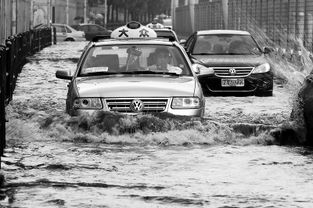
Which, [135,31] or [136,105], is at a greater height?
[135,31]

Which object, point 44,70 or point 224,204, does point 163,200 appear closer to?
point 224,204

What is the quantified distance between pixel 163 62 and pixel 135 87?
Answer: 133 centimetres

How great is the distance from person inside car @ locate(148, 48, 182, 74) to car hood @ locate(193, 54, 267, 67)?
Answer: 7.65 metres

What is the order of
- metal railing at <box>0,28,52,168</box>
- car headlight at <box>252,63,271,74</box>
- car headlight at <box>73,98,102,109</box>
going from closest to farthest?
car headlight at <box>73,98,102,109</box> → car headlight at <box>252,63,271,74</box> → metal railing at <box>0,28,52,168</box>

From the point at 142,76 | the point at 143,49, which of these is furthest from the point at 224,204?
the point at 143,49

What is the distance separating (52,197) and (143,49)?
21.1 feet

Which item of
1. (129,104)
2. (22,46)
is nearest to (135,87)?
(129,104)

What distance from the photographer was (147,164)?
11789 mm

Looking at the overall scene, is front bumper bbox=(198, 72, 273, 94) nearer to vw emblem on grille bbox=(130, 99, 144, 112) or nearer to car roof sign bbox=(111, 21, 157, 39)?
car roof sign bbox=(111, 21, 157, 39)

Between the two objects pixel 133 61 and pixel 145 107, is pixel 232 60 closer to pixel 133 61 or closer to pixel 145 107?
pixel 133 61

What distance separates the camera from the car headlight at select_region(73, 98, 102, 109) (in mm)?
13594

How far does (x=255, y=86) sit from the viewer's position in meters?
22.7

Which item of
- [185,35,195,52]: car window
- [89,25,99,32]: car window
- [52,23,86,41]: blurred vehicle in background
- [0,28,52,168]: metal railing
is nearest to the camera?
[0,28,52,168]: metal railing

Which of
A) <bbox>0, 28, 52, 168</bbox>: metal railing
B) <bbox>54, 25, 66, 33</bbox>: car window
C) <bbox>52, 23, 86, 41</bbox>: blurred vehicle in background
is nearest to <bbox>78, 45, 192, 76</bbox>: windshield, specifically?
<bbox>0, 28, 52, 168</bbox>: metal railing
